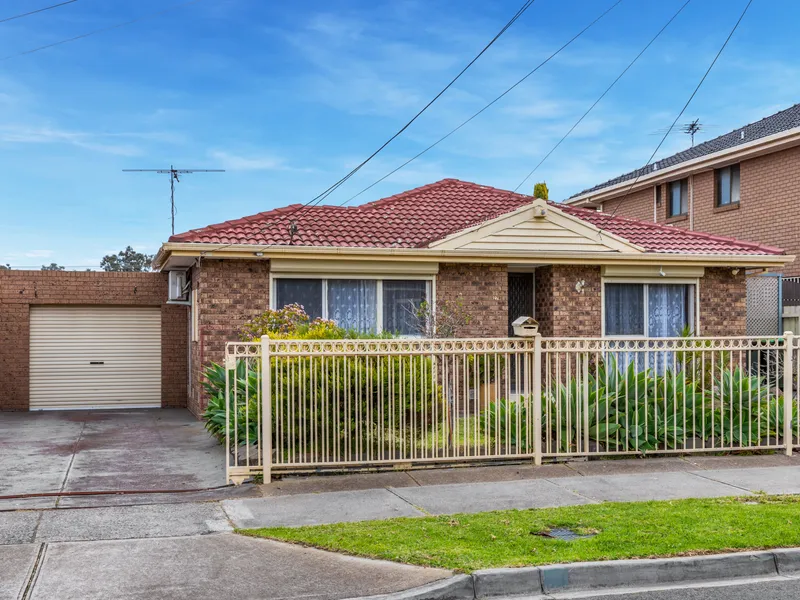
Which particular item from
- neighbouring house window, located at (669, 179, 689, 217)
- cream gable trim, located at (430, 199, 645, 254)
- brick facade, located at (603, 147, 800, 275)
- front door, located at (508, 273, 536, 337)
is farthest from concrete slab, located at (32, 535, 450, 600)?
neighbouring house window, located at (669, 179, 689, 217)

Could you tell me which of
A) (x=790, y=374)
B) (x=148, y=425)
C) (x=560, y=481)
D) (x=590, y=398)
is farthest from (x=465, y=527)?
(x=148, y=425)

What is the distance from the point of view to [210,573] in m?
5.91

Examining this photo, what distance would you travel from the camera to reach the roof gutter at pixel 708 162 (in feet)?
59.5

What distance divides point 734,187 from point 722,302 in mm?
5616

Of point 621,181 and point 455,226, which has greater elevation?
point 621,181

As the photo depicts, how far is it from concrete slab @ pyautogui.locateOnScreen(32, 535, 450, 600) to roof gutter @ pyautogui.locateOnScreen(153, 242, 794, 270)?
24.6 ft

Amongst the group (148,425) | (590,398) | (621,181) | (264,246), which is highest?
(621,181)

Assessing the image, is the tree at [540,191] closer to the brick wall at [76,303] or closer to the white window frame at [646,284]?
the white window frame at [646,284]

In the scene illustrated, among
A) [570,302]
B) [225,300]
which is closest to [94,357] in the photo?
[225,300]

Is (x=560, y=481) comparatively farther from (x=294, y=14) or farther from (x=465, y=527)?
(x=294, y=14)

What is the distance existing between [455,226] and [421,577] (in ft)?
35.1

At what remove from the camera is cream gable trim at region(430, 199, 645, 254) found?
1498 cm

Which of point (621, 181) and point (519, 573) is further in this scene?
point (621, 181)

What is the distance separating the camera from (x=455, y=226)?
1588 cm
